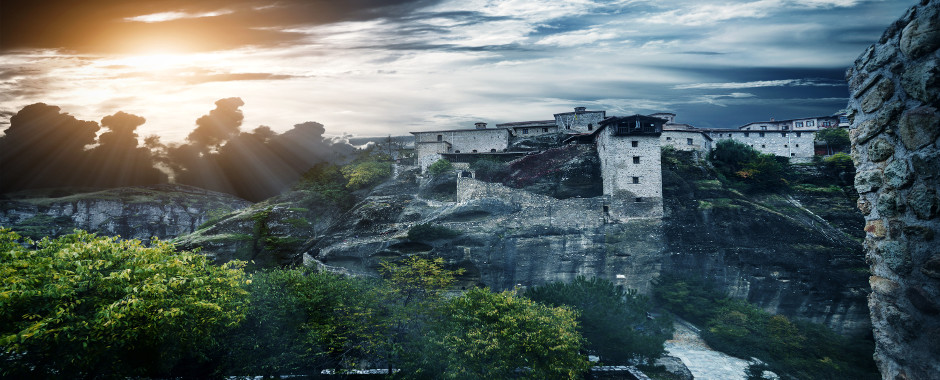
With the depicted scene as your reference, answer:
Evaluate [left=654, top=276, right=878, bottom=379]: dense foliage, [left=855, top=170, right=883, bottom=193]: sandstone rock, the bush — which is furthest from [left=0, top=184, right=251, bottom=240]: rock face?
[left=855, top=170, right=883, bottom=193]: sandstone rock

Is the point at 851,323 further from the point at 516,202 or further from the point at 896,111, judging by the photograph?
the point at 896,111

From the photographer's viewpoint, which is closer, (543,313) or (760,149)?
(543,313)

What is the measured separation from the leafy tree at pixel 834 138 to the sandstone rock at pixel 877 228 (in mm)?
69509

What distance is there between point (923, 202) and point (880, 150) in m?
0.86

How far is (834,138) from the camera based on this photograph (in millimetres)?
60875

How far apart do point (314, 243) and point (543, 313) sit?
25379mm

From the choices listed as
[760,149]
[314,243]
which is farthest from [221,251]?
[760,149]

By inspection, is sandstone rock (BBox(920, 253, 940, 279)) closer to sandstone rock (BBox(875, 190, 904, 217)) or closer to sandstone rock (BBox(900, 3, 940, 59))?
sandstone rock (BBox(875, 190, 904, 217))

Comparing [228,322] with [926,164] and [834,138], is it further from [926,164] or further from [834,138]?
[834,138]

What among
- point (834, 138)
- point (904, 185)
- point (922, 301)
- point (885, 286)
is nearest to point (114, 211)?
point (885, 286)

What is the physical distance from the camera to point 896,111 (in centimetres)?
511

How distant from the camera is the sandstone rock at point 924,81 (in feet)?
15.1

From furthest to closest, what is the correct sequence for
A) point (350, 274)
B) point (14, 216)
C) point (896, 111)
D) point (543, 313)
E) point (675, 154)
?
point (14, 216), point (675, 154), point (350, 274), point (543, 313), point (896, 111)

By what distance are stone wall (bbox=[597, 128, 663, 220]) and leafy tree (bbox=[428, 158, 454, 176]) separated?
706 inches
